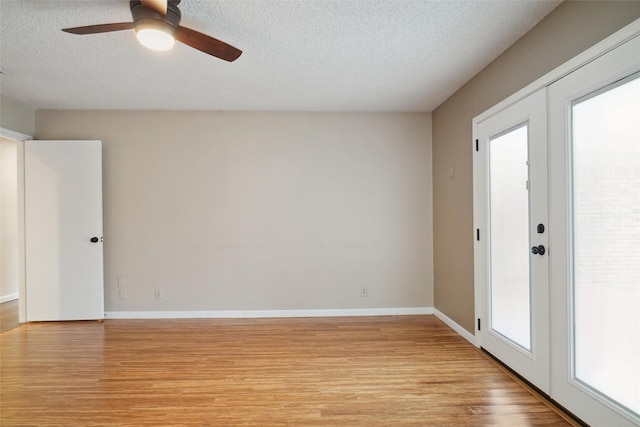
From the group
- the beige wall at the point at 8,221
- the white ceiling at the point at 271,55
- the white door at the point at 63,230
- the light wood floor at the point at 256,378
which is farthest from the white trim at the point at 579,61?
the beige wall at the point at 8,221

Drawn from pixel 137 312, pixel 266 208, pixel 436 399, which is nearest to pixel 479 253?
pixel 436 399

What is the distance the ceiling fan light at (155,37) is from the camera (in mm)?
1869

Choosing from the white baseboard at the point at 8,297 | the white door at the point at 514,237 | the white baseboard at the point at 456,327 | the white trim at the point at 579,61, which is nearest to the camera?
the white trim at the point at 579,61

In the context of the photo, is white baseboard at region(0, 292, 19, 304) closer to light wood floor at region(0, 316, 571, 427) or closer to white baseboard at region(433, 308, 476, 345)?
light wood floor at region(0, 316, 571, 427)

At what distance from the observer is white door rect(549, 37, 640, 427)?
5.52ft

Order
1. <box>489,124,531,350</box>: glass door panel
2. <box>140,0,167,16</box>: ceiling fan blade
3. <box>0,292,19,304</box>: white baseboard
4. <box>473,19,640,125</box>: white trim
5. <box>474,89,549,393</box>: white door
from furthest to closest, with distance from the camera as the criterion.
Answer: <box>0,292,19,304</box>: white baseboard, <box>489,124,531,350</box>: glass door panel, <box>474,89,549,393</box>: white door, <box>140,0,167,16</box>: ceiling fan blade, <box>473,19,640,125</box>: white trim

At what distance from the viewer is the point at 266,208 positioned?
4.14m

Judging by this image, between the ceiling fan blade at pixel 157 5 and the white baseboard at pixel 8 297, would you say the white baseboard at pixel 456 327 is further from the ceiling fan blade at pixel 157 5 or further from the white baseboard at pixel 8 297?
the white baseboard at pixel 8 297

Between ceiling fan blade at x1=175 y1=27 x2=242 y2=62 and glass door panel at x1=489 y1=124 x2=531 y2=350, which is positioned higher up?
ceiling fan blade at x1=175 y1=27 x2=242 y2=62

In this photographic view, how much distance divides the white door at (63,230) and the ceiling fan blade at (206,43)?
2.63 meters

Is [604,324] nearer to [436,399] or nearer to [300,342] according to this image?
[436,399]

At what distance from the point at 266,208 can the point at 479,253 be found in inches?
97.2

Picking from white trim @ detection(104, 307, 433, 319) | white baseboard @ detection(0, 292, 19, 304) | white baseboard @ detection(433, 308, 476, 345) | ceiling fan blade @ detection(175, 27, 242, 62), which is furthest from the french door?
white baseboard @ detection(0, 292, 19, 304)

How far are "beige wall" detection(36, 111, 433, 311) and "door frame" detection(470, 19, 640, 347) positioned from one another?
111 cm
